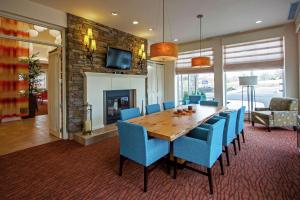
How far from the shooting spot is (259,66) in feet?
18.3

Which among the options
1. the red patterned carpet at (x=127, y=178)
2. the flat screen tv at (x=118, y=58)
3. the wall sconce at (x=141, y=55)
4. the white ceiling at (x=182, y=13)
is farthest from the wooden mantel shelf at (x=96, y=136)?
the white ceiling at (x=182, y=13)

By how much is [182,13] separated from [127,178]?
382 centimetres

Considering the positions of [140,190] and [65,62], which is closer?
[140,190]

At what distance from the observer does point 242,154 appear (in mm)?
3213

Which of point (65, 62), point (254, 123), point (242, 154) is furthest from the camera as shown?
point (254, 123)

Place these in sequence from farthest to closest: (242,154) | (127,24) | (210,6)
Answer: (127,24)
(210,6)
(242,154)

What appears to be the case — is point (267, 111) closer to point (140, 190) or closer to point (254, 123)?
point (254, 123)

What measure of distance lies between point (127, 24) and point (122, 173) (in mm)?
3981

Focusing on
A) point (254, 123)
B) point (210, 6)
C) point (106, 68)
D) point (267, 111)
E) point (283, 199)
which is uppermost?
point (210, 6)

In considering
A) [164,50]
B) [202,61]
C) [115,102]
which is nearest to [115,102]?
[115,102]

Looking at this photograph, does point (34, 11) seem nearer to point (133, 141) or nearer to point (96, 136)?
point (96, 136)

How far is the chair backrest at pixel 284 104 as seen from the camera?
4.50m

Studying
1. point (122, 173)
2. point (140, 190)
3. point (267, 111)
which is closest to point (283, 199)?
point (140, 190)

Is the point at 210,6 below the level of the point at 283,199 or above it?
above
